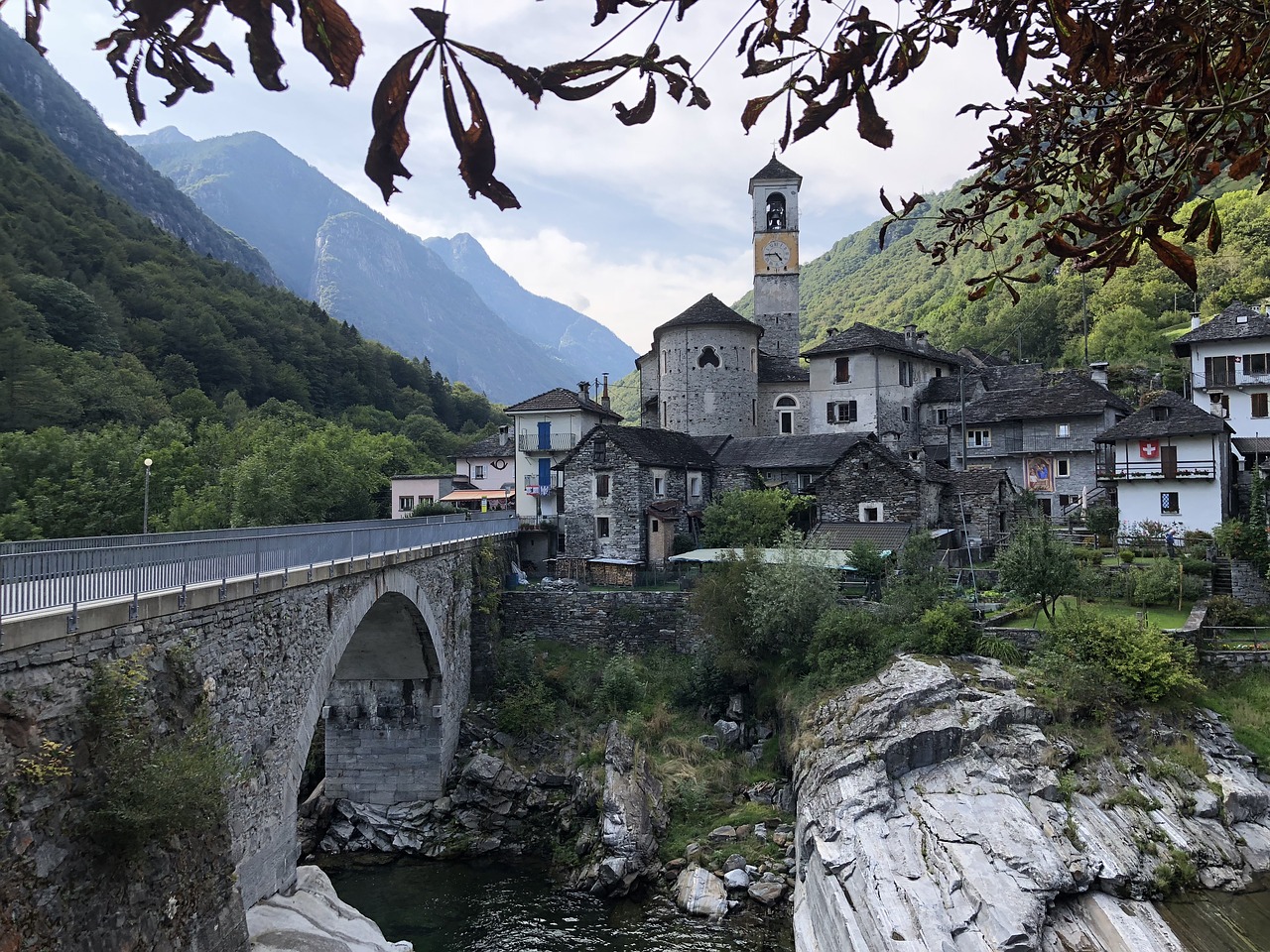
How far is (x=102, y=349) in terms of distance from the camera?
54.9 meters

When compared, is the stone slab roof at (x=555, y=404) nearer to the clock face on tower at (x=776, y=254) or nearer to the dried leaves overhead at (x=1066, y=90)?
the clock face on tower at (x=776, y=254)

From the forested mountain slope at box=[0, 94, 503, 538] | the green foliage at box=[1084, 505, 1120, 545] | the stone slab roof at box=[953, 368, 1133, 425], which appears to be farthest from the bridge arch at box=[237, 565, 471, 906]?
the stone slab roof at box=[953, 368, 1133, 425]

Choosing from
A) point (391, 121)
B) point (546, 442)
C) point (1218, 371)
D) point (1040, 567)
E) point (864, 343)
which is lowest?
point (1040, 567)

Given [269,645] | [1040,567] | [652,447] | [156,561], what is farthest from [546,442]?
[156,561]

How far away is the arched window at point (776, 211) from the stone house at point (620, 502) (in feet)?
63.8

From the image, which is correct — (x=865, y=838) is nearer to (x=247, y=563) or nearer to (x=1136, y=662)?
(x=1136, y=662)

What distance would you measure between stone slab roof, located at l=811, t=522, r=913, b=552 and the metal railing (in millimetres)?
16760

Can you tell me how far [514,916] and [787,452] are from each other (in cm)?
2251

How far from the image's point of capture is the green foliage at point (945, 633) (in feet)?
67.9

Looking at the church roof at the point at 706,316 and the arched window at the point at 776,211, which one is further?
the arched window at the point at 776,211

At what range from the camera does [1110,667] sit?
1920cm

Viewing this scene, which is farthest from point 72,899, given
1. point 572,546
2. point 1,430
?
point 1,430

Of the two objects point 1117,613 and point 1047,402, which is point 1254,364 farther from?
point 1117,613

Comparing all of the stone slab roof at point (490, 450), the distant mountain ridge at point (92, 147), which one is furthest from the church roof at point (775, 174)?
the distant mountain ridge at point (92, 147)
